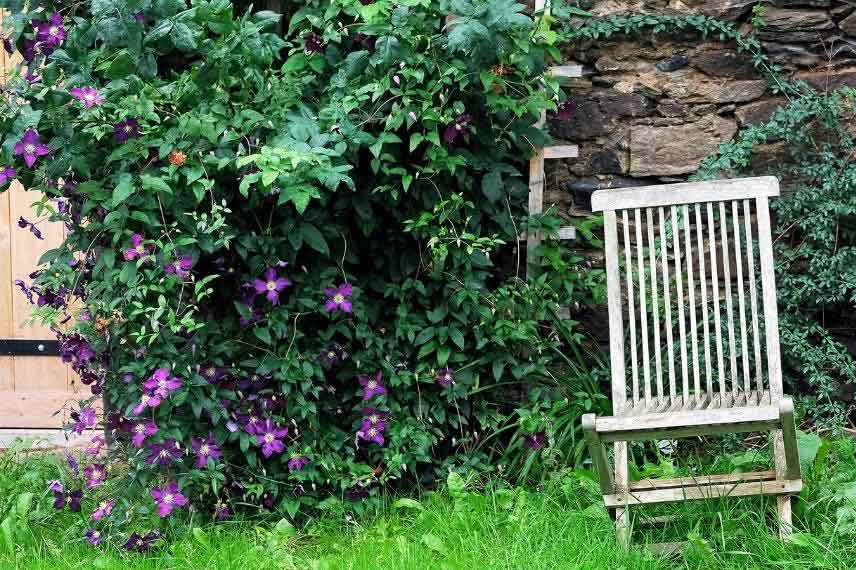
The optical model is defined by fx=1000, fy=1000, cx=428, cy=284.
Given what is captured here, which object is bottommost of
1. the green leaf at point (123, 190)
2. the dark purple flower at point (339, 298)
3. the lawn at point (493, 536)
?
the lawn at point (493, 536)

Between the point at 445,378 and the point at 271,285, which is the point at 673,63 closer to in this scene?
the point at 445,378

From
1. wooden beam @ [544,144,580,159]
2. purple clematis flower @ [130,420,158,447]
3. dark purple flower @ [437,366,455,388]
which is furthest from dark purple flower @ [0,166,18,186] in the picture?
wooden beam @ [544,144,580,159]

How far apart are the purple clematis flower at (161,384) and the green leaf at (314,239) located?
59cm

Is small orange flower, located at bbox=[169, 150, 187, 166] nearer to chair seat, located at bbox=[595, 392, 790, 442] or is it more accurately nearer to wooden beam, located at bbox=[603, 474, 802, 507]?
chair seat, located at bbox=[595, 392, 790, 442]

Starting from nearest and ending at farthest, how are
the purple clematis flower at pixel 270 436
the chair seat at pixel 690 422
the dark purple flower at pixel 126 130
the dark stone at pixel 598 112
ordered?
the chair seat at pixel 690 422 → the dark purple flower at pixel 126 130 → the purple clematis flower at pixel 270 436 → the dark stone at pixel 598 112

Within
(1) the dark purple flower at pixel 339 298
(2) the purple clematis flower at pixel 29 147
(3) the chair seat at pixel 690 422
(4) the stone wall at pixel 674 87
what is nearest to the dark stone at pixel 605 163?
(4) the stone wall at pixel 674 87

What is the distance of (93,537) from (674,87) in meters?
2.56

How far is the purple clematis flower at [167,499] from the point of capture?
3.05 meters

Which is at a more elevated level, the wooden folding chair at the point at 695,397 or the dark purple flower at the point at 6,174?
the dark purple flower at the point at 6,174

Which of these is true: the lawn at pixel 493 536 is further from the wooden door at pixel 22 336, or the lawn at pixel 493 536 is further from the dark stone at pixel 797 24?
the dark stone at pixel 797 24

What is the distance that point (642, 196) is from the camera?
2996 millimetres

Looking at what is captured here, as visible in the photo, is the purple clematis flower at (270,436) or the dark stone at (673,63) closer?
the purple clematis flower at (270,436)

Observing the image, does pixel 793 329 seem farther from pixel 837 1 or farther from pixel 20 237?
pixel 20 237

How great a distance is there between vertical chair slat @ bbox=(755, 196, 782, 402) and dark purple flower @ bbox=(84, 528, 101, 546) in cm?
207
